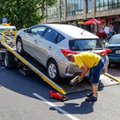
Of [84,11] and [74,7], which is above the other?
[74,7]

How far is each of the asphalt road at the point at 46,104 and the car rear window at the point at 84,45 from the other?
132 cm

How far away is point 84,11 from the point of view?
50938 millimetres

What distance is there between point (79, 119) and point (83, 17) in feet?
148

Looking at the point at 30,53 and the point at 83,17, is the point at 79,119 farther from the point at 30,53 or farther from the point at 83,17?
the point at 83,17

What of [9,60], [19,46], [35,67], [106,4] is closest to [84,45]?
[35,67]

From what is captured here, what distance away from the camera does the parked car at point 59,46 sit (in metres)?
9.84

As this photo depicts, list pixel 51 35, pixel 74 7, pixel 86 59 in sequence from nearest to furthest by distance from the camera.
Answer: pixel 86 59 → pixel 51 35 → pixel 74 7

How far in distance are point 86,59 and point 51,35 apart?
8.52 ft

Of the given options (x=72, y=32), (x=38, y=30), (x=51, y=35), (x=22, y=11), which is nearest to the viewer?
(x=72, y=32)

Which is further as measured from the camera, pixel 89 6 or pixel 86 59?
pixel 89 6

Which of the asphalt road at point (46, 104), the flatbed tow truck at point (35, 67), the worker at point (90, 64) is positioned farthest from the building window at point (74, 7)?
the worker at point (90, 64)

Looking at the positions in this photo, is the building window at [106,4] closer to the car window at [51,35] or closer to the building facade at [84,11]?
the building facade at [84,11]

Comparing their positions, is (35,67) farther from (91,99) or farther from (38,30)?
(91,99)

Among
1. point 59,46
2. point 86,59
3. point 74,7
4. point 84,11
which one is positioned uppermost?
point 74,7
